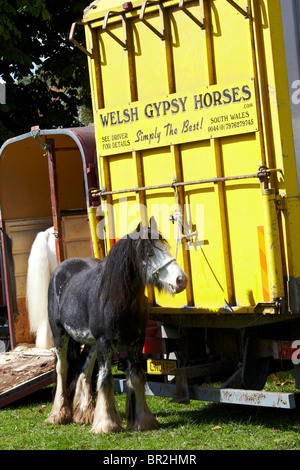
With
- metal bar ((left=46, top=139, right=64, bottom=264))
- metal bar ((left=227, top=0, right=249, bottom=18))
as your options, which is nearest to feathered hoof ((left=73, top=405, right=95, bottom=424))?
metal bar ((left=46, top=139, right=64, bottom=264))

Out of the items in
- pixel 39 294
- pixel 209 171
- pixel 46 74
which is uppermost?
pixel 46 74

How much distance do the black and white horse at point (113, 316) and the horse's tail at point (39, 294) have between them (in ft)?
6.59

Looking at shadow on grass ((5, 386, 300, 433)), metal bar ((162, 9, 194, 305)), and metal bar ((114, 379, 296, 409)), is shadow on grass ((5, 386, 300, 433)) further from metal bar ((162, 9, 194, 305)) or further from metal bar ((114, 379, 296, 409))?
metal bar ((162, 9, 194, 305))

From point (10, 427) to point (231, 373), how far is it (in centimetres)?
213

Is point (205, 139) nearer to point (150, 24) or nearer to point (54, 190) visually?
point (150, 24)

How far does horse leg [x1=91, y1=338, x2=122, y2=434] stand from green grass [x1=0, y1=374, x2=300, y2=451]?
90 millimetres

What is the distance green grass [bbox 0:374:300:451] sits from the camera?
246 inches

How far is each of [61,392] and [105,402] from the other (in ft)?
3.10

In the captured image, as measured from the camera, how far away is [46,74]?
14234mm

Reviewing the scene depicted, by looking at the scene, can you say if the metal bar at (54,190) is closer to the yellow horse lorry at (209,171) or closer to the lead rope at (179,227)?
the yellow horse lorry at (209,171)

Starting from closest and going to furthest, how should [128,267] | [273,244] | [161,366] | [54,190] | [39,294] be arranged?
[273,244]
[128,267]
[161,366]
[54,190]
[39,294]

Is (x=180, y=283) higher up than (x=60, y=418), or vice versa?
(x=180, y=283)

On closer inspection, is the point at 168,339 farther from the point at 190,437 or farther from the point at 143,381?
the point at 190,437

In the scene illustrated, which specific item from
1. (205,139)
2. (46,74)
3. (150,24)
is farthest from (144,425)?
(46,74)
